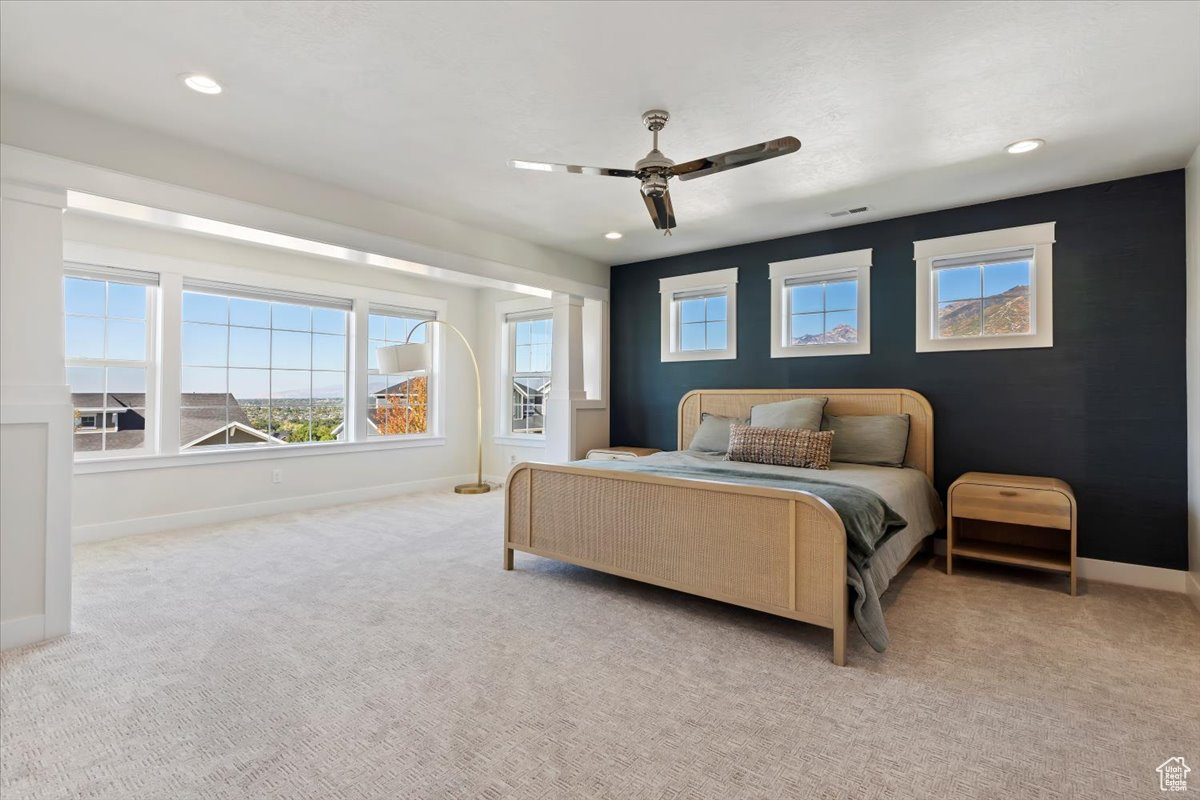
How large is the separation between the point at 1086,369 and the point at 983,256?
37.8 inches

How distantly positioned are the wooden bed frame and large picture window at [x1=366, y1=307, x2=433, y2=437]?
10.0 feet

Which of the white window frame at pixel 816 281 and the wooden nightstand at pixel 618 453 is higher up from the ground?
the white window frame at pixel 816 281

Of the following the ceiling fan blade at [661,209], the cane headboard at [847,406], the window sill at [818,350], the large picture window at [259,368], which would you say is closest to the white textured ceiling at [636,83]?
the ceiling fan blade at [661,209]

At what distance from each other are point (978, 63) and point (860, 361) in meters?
2.45

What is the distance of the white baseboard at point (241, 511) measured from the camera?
417 cm

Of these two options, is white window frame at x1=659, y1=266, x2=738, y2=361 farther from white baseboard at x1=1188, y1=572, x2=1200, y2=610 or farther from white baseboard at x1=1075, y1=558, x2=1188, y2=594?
A: white baseboard at x1=1188, y1=572, x2=1200, y2=610

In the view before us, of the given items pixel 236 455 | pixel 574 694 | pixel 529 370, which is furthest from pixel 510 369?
pixel 574 694

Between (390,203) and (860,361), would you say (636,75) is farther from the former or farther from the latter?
(860,361)

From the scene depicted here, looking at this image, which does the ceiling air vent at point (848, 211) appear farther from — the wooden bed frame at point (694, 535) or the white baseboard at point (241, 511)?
the white baseboard at point (241, 511)

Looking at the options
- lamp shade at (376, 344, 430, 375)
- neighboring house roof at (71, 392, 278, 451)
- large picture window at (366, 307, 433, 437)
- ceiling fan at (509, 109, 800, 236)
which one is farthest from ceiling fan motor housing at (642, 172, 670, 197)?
neighboring house roof at (71, 392, 278, 451)

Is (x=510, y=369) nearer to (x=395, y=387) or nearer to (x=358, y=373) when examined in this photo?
(x=395, y=387)

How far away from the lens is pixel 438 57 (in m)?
2.24

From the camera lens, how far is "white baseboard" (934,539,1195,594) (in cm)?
327

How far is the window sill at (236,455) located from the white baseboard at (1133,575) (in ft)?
18.5
